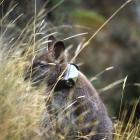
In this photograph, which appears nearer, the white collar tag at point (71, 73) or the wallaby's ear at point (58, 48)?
the white collar tag at point (71, 73)

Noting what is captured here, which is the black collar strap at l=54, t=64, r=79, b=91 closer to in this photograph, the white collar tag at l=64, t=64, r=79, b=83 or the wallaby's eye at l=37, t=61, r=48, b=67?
the white collar tag at l=64, t=64, r=79, b=83

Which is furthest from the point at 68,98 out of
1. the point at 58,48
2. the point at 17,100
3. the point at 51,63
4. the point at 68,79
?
the point at 17,100

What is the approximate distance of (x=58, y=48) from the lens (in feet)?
22.7

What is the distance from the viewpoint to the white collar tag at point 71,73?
673 cm

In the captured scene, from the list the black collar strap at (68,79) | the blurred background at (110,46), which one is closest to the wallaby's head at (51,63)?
the black collar strap at (68,79)

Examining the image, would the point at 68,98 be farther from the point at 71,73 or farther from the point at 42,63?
the point at 42,63

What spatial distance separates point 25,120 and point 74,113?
134 cm

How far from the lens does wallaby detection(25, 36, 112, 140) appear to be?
623cm

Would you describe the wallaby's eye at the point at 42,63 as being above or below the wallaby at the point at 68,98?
above

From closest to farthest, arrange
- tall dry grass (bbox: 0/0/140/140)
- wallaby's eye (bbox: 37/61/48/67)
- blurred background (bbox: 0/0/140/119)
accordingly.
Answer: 1. tall dry grass (bbox: 0/0/140/140)
2. wallaby's eye (bbox: 37/61/48/67)
3. blurred background (bbox: 0/0/140/119)

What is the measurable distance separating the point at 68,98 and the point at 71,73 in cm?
27

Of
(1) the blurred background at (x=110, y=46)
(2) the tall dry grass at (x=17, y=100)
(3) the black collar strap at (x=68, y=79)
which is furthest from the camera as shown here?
(1) the blurred background at (x=110, y=46)

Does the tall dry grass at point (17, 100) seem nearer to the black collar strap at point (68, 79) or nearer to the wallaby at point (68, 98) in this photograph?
the wallaby at point (68, 98)

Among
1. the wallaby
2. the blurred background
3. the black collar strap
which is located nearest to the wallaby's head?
the wallaby
